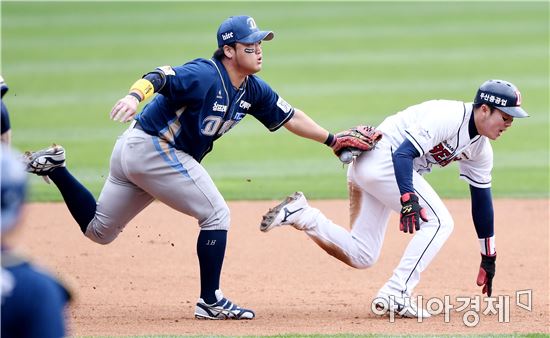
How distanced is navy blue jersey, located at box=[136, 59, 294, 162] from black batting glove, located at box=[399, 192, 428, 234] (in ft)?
3.62

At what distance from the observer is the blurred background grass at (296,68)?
37.7ft

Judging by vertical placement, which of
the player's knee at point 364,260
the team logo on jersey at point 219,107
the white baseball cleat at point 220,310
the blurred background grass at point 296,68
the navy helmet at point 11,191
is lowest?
the blurred background grass at point 296,68

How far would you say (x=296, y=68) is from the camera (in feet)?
58.3

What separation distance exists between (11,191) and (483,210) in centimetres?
445

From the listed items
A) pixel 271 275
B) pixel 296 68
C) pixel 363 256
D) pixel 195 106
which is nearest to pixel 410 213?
pixel 363 256

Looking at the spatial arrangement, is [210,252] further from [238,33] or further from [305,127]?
[238,33]

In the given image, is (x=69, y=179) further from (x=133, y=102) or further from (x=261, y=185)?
(x=261, y=185)

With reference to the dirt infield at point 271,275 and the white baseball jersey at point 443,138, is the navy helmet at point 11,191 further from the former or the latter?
the white baseball jersey at point 443,138

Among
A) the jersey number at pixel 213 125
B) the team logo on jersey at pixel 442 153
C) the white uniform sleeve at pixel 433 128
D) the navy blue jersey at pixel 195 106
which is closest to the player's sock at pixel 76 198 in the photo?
the navy blue jersey at pixel 195 106

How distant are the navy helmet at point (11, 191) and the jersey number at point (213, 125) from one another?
3.33 meters

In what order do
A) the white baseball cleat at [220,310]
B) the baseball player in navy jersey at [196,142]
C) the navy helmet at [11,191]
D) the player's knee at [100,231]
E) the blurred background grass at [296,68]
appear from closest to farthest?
the navy helmet at [11,191] < the baseball player in navy jersey at [196,142] < the white baseball cleat at [220,310] < the player's knee at [100,231] < the blurred background grass at [296,68]

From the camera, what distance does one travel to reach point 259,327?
559 cm

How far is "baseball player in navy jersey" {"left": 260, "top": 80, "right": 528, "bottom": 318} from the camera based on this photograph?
5.71 metres

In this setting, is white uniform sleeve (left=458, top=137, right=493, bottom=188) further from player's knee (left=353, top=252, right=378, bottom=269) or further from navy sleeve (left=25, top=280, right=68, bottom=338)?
navy sleeve (left=25, top=280, right=68, bottom=338)
